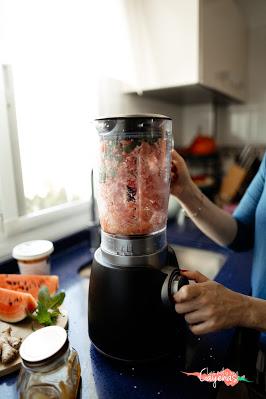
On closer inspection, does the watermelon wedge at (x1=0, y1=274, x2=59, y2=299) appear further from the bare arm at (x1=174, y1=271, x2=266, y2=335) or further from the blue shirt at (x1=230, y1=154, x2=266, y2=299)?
the blue shirt at (x1=230, y1=154, x2=266, y2=299)

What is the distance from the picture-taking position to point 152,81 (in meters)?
1.22

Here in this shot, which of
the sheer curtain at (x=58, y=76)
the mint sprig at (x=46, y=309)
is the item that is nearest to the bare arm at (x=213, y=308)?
the mint sprig at (x=46, y=309)

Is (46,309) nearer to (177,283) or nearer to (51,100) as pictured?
(177,283)

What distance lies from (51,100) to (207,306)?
2.65 feet

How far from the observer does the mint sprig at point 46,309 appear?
1.89 feet

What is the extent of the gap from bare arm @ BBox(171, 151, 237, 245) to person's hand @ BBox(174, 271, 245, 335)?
1.00 ft

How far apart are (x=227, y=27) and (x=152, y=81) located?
0.51 metres

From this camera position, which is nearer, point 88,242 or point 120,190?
point 120,190

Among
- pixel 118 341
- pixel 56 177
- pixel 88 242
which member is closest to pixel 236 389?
pixel 118 341

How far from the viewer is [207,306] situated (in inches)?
18.4

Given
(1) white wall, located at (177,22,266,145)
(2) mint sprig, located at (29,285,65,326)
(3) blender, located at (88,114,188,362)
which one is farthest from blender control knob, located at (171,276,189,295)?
(1) white wall, located at (177,22,266,145)

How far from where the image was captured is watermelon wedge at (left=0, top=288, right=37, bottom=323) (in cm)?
59

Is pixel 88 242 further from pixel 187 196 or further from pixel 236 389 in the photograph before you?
pixel 236 389

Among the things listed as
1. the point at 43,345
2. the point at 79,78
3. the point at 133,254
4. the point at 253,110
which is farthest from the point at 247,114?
the point at 43,345
